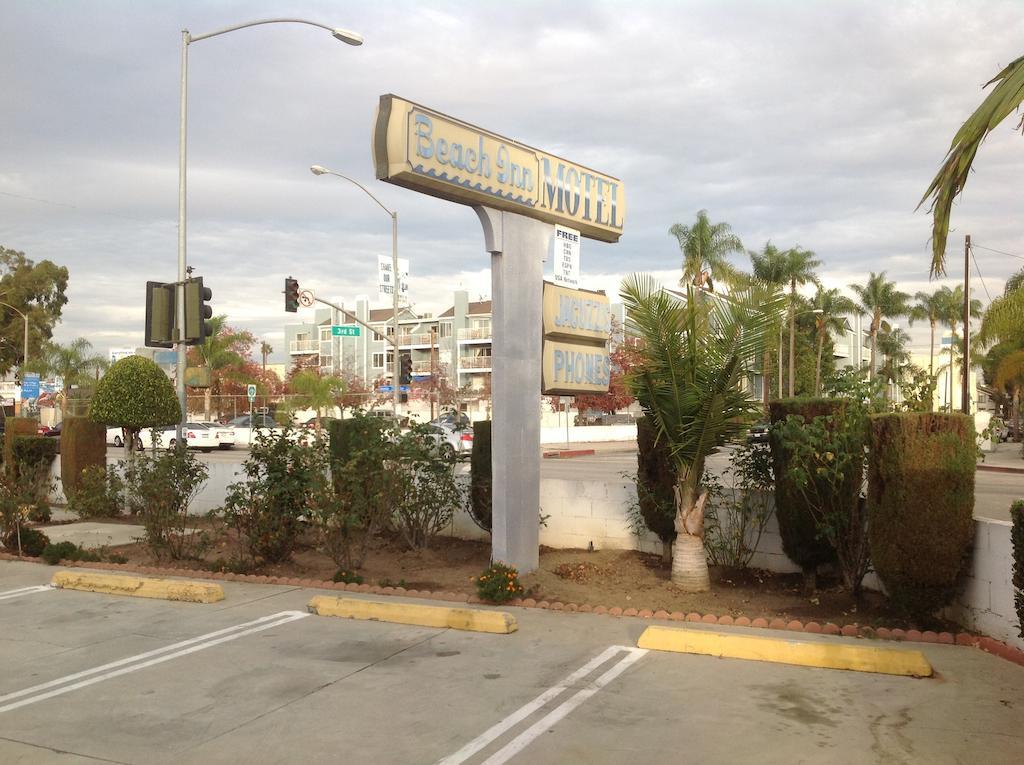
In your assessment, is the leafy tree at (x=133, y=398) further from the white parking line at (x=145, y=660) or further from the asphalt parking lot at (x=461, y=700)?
the white parking line at (x=145, y=660)

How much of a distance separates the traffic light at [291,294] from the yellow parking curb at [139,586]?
19867mm

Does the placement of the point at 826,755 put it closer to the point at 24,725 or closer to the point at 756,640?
the point at 756,640

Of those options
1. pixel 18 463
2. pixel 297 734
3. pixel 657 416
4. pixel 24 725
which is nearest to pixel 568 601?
pixel 657 416

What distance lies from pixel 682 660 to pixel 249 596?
4822mm

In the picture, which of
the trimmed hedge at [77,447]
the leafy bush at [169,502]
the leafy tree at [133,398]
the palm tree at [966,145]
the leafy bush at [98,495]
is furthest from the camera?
the trimmed hedge at [77,447]

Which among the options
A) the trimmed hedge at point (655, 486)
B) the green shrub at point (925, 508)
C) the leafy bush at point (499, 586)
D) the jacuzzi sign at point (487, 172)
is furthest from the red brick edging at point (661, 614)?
the jacuzzi sign at point (487, 172)

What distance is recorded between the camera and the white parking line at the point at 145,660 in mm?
6277

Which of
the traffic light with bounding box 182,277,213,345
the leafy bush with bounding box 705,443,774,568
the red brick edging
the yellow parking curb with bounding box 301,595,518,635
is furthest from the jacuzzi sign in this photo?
the traffic light with bounding box 182,277,213,345

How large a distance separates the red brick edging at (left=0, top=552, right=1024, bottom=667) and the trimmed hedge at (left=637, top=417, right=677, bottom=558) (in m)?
1.82

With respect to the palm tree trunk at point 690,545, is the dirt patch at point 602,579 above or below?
below

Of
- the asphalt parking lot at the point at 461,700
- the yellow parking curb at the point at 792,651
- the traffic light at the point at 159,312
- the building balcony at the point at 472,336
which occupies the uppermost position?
the building balcony at the point at 472,336

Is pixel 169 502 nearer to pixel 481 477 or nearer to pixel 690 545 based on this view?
pixel 481 477

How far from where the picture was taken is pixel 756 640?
266 inches

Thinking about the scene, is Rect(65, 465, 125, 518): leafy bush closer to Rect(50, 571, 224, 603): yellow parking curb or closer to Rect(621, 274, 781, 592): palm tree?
Rect(50, 571, 224, 603): yellow parking curb
